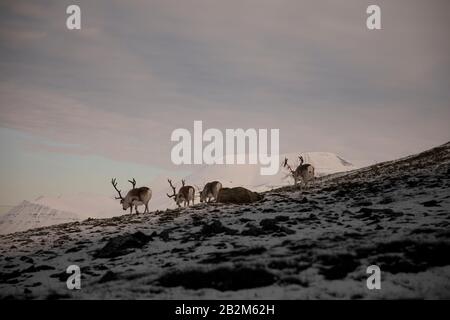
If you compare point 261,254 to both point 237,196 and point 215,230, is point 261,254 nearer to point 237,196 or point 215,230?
point 215,230

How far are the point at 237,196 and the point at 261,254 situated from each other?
53.6 ft

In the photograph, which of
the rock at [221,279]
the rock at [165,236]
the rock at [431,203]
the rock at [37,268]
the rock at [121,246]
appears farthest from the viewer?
the rock at [431,203]

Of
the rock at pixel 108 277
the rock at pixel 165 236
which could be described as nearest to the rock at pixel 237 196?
the rock at pixel 165 236

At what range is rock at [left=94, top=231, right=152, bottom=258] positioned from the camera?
18616 millimetres

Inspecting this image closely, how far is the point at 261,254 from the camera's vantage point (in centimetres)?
1559

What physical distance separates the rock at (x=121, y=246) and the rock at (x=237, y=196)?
12449 mm

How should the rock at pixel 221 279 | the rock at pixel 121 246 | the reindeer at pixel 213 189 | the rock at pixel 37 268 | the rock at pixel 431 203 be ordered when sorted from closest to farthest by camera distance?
the rock at pixel 221 279 < the rock at pixel 37 268 < the rock at pixel 121 246 < the rock at pixel 431 203 < the reindeer at pixel 213 189

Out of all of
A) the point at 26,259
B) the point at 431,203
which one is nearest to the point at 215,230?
the point at 26,259

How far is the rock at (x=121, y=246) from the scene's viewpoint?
18616 mm

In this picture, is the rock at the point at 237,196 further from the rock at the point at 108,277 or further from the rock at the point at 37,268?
the rock at the point at 108,277
